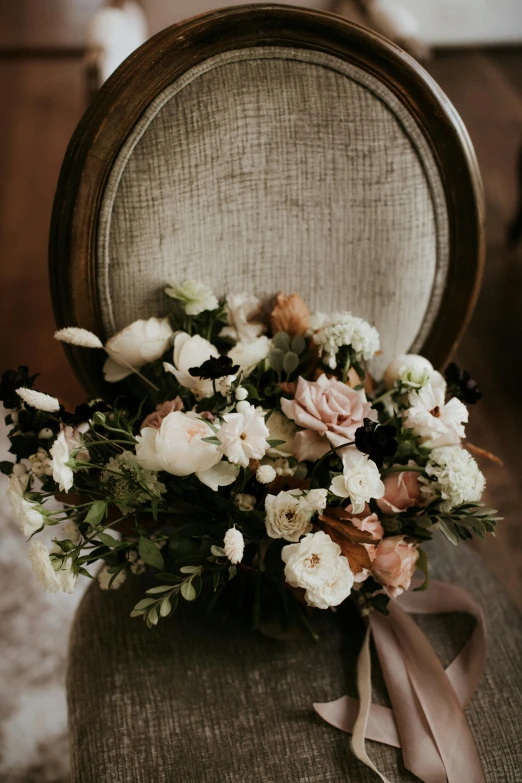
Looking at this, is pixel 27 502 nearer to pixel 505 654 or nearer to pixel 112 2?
pixel 505 654

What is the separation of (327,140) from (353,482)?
1.24 ft

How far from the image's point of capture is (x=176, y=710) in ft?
2.33

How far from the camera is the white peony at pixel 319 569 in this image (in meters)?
0.56

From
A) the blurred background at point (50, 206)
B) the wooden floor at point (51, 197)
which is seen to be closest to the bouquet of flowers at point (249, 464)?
the blurred background at point (50, 206)

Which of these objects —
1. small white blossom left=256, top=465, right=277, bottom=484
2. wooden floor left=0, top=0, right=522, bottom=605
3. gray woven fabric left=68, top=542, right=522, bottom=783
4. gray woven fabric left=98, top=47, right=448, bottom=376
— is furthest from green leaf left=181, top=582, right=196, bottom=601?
→ wooden floor left=0, top=0, right=522, bottom=605

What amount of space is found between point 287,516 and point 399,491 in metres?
0.12

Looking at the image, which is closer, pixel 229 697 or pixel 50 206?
pixel 229 697

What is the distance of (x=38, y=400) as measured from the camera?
58cm

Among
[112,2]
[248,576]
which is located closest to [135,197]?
[248,576]

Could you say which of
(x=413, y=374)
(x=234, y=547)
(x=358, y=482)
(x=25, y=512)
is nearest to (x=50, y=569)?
(x=25, y=512)

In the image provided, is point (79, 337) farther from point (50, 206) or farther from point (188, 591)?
point (50, 206)

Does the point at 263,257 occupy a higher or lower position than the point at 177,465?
higher

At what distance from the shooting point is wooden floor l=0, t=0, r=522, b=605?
5.72ft

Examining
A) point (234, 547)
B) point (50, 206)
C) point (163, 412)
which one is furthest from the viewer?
point (50, 206)
